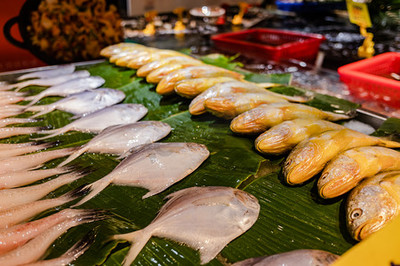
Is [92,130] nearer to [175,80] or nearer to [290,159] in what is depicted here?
[175,80]

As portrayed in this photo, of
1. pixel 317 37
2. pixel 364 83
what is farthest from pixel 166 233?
pixel 317 37

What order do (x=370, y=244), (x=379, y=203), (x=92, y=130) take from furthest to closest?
1. (x=92, y=130)
2. (x=379, y=203)
3. (x=370, y=244)

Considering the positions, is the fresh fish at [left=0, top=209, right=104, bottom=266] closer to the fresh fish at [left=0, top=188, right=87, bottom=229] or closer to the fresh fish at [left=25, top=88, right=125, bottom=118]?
the fresh fish at [left=0, top=188, right=87, bottom=229]

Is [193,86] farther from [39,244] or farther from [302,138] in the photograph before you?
[39,244]

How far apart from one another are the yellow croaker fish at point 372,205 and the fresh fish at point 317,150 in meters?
0.21

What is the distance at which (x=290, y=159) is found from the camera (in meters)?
1.41

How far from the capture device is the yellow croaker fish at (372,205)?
1052 mm

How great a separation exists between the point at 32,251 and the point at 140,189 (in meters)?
0.53

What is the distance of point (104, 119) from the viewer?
2102 millimetres

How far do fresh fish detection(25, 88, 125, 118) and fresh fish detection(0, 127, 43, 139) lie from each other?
26 centimetres

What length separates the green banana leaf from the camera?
1.11 meters

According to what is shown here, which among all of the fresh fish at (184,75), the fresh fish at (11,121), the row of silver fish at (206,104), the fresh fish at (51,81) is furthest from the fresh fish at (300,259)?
the fresh fish at (51,81)

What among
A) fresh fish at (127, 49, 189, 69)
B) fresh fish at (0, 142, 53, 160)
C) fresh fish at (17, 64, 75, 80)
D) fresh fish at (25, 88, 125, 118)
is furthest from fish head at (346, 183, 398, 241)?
fresh fish at (17, 64, 75, 80)

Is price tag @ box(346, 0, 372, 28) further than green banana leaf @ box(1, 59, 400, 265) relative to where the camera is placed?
Yes
